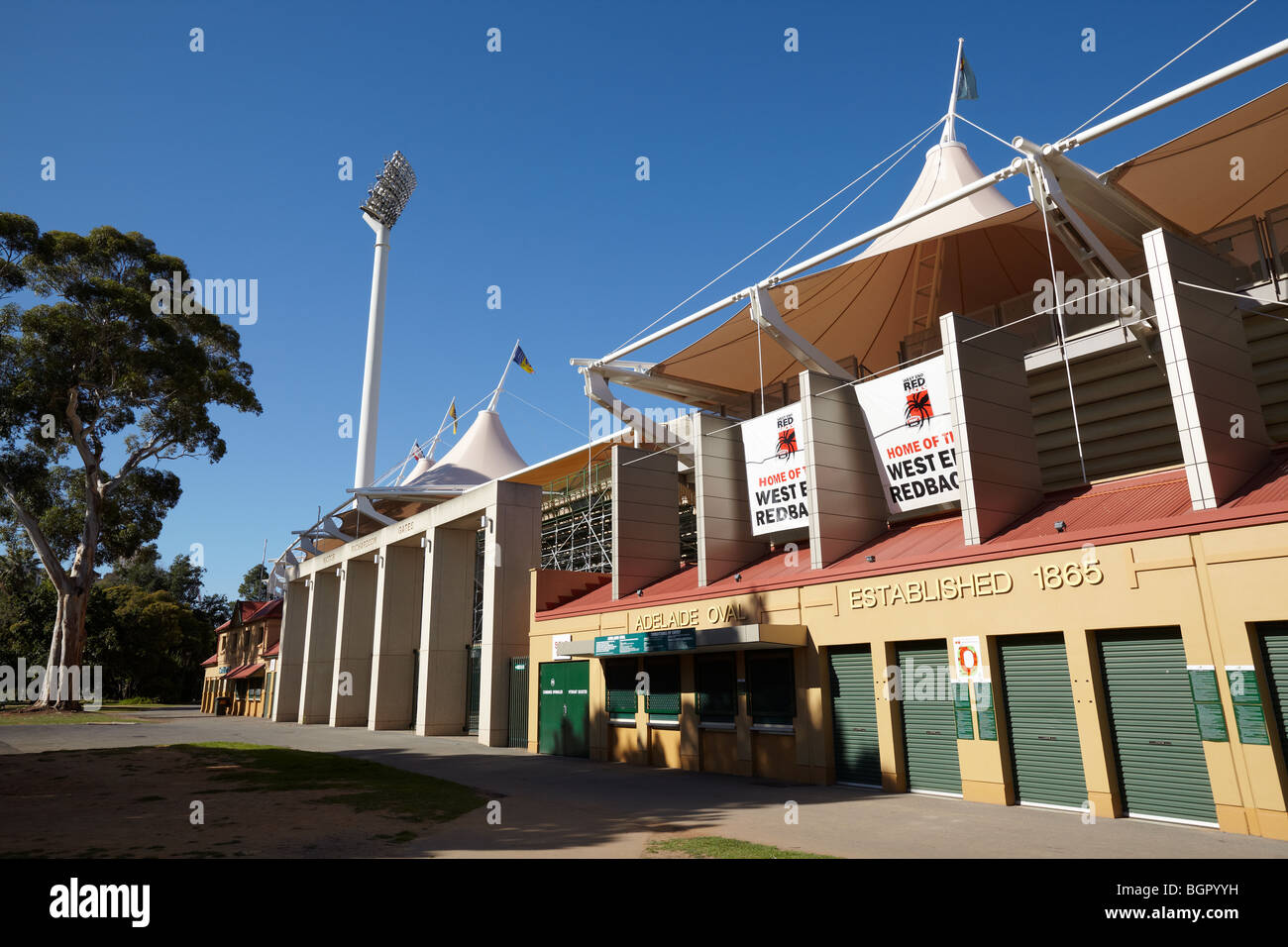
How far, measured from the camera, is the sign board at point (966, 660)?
43.9 ft

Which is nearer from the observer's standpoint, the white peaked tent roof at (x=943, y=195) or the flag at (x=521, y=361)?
the white peaked tent roof at (x=943, y=195)

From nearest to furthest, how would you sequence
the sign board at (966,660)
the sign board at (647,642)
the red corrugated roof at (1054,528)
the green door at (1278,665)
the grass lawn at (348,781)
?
the green door at (1278,665) → the red corrugated roof at (1054,528) → the grass lawn at (348,781) → the sign board at (966,660) → the sign board at (647,642)

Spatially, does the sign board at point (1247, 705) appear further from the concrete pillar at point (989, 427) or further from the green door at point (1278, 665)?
the concrete pillar at point (989, 427)

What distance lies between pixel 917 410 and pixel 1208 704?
314 inches

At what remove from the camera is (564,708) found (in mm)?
23453

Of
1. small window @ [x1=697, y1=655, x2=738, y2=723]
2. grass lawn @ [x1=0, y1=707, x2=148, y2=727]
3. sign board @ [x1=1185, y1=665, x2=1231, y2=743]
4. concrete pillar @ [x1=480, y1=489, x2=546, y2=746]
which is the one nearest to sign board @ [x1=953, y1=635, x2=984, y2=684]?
sign board @ [x1=1185, y1=665, x2=1231, y2=743]

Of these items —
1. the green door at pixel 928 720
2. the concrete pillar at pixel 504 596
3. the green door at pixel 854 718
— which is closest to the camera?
the green door at pixel 928 720

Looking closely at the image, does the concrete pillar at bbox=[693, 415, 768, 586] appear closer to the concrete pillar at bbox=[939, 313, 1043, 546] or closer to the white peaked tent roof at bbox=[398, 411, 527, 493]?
the concrete pillar at bbox=[939, 313, 1043, 546]

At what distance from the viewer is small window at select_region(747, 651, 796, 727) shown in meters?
16.6

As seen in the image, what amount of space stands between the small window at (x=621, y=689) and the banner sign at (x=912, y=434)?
840 cm

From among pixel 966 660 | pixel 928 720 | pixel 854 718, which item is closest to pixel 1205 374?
pixel 966 660

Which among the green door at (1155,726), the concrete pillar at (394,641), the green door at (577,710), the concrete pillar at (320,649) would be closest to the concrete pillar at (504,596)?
the green door at (577,710)

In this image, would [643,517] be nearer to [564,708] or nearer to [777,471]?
[777,471]

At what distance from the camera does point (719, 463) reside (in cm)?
2139
